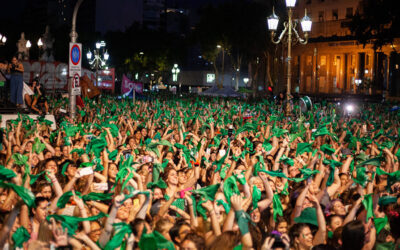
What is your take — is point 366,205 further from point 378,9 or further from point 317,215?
point 378,9

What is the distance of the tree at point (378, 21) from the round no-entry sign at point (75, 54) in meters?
19.9

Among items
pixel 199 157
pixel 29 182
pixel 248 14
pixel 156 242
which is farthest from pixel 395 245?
pixel 248 14

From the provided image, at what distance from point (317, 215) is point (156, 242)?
2.09 meters

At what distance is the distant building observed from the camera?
64.1 m

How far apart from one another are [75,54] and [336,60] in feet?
202

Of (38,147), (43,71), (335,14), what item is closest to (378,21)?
(43,71)

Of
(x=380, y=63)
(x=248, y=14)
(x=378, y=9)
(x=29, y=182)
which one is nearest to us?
(x=29, y=182)

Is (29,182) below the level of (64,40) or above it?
below

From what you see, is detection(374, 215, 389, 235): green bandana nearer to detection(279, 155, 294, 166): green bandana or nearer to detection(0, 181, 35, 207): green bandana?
detection(279, 155, 294, 166): green bandana

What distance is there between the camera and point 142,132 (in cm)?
1287

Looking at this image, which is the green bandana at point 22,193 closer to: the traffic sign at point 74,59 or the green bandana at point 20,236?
the green bandana at point 20,236

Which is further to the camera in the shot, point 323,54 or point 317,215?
point 323,54

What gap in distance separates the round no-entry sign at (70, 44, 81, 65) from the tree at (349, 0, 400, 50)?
19.9 metres

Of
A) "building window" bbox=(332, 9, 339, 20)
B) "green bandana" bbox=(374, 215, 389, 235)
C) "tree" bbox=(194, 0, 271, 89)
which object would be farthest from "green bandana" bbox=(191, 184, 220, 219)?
"building window" bbox=(332, 9, 339, 20)
